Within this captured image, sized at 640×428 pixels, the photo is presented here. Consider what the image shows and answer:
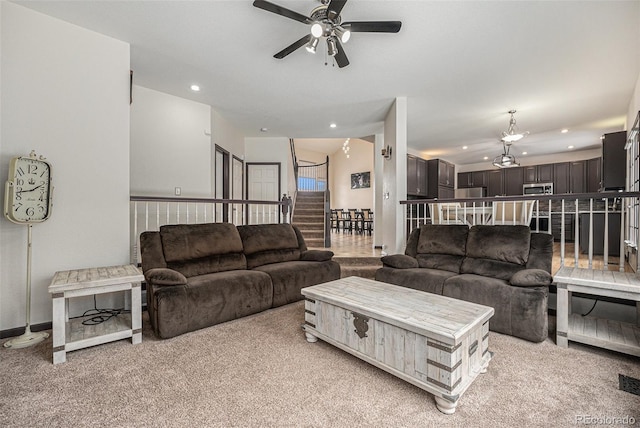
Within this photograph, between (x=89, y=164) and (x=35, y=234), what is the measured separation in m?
0.79

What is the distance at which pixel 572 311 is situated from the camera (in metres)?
2.84

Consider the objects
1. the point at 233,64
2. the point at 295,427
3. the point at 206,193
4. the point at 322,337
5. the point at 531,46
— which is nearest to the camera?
the point at 295,427

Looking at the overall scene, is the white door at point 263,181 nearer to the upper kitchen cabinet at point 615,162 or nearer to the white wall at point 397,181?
the white wall at point 397,181

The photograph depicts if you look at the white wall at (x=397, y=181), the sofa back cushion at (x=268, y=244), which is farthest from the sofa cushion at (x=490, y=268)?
the sofa back cushion at (x=268, y=244)

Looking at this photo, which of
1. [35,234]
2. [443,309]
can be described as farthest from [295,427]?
[35,234]

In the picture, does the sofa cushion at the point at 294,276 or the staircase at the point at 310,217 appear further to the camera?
the staircase at the point at 310,217

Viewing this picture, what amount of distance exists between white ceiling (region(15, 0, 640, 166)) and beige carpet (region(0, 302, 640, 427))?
2.94 metres

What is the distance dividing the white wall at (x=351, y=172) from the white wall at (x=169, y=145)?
290 inches

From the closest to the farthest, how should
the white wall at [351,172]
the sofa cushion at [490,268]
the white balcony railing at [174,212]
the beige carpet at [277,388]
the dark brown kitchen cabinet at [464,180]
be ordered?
the beige carpet at [277,388] → the sofa cushion at [490,268] → the white balcony railing at [174,212] → the dark brown kitchen cabinet at [464,180] → the white wall at [351,172]

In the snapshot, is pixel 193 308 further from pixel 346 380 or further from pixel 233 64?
pixel 233 64

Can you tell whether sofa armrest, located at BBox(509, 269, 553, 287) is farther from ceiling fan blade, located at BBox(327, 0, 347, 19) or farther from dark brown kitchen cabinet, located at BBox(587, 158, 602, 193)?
dark brown kitchen cabinet, located at BBox(587, 158, 602, 193)

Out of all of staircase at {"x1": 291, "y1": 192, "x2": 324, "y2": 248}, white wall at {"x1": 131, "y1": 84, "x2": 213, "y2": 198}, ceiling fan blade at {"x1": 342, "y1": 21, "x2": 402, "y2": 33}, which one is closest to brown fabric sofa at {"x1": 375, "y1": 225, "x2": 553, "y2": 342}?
ceiling fan blade at {"x1": 342, "y1": 21, "x2": 402, "y2": 33}

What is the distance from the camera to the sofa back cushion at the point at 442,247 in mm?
3277

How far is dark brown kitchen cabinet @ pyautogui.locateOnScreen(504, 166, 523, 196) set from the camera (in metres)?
9.17
